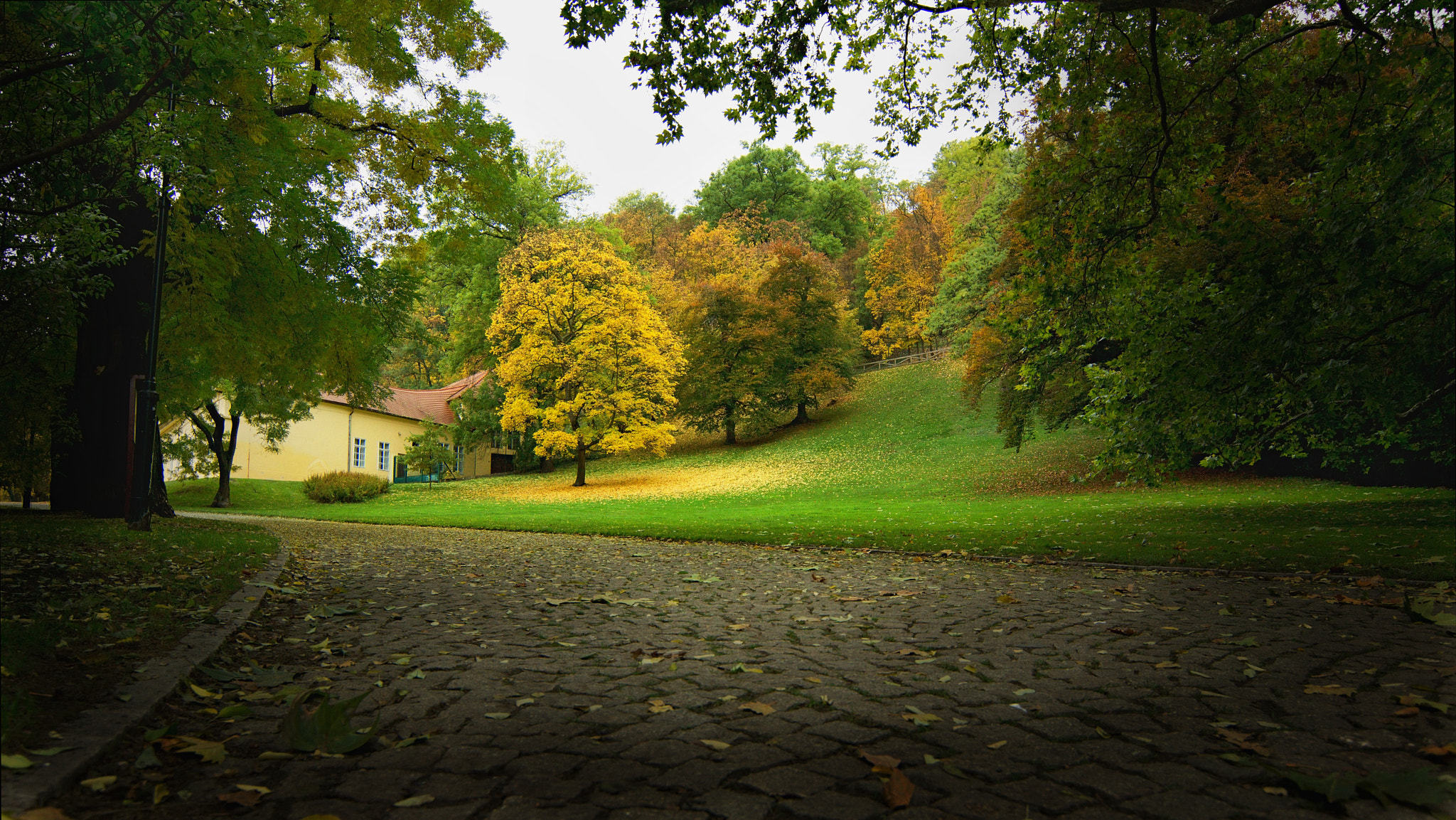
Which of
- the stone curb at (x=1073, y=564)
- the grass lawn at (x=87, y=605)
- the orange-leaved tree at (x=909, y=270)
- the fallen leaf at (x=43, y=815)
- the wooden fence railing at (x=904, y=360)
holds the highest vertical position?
the orange-leaved tree at (x=909, y=270)

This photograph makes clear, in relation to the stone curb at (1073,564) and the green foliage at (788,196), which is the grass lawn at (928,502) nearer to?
the stone curb at (1073,564)

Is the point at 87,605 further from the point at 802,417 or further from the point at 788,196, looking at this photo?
the point at 788,196

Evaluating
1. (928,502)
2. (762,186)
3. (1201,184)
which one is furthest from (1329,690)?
(762,186)

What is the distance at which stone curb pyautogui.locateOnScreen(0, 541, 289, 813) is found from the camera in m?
2.39

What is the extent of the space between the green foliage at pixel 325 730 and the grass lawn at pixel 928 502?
28.9ft

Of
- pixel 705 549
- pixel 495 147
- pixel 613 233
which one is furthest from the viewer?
pixel 613 233

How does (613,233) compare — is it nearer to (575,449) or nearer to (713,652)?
(575,449)

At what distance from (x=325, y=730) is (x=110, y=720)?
926 mm

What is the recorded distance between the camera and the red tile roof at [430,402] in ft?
132

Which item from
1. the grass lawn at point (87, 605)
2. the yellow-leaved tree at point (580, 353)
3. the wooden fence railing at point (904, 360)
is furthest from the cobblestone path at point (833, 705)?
the wooden fence railing at point (904, 360)

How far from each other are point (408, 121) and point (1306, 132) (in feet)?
43.2

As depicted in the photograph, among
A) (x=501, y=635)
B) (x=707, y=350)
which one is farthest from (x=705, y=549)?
(x=707, y=350)

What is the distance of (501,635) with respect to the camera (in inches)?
202

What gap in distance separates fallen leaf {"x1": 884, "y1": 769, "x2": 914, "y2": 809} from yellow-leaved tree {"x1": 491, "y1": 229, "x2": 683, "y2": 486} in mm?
27228
